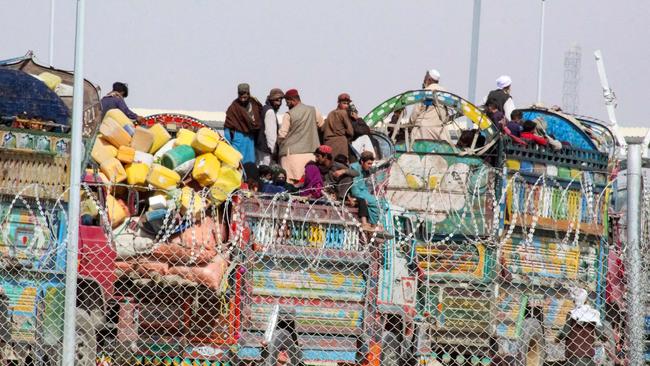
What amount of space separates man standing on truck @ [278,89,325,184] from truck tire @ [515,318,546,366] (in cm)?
410

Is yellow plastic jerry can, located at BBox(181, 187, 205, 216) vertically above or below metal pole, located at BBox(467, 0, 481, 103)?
below

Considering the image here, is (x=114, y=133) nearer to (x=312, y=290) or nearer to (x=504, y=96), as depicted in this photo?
(x=312, y=290)

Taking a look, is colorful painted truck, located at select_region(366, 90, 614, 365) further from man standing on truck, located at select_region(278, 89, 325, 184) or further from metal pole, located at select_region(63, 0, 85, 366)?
metal pole, located at select_region(63, 0, 85, 366)

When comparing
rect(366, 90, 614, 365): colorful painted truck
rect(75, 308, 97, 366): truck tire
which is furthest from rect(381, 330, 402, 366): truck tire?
rect(75, 308, 97, 366): truck tire

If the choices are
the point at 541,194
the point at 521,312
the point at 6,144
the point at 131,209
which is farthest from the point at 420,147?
the point at 6,144

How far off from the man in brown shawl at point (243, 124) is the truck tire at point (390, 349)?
12.9ft

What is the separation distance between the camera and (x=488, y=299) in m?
12.3

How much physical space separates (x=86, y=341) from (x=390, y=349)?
9.79ft

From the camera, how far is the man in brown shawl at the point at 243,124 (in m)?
15.9

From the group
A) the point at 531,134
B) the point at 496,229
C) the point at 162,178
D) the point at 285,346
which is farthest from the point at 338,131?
the point at 285,346

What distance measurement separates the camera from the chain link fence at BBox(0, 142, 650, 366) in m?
11.2

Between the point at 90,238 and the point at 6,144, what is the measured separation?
43.2 inches

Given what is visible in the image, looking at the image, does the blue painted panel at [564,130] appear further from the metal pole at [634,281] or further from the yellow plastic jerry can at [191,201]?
the metal pole at [634,281]

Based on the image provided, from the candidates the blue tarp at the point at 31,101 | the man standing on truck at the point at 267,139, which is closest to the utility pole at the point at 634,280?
the blue tarp at the point at 31,101
